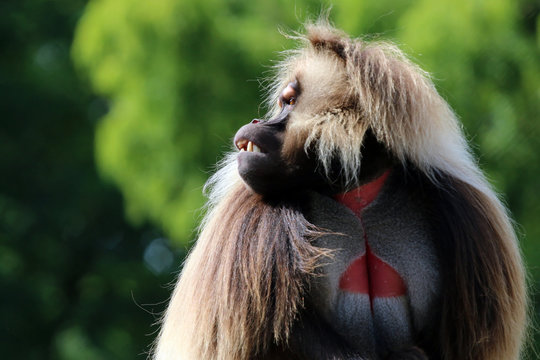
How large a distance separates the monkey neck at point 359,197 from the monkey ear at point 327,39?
523 mm

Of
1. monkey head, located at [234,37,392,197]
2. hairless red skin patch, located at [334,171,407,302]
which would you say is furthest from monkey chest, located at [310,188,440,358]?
monkey head, located at [234,37,392,197]

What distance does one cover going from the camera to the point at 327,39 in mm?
3701

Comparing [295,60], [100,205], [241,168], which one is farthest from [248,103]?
[100,205]

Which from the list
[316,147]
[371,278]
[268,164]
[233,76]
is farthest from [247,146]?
[233,76]

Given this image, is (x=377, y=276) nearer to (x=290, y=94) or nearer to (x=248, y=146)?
(x=248, y=146)

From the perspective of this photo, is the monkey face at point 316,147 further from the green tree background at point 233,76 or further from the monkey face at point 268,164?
the green tree background at point 233,76

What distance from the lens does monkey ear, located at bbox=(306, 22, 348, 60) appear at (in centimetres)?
367

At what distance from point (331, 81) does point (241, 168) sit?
0.51m

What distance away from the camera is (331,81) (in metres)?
3.62

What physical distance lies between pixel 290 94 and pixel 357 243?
69 cm

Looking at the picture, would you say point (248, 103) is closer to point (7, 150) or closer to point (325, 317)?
point (325, 317)

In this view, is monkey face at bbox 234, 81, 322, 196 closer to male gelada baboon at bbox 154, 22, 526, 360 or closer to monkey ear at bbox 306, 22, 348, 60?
male gelada baboon at bbox 154, 22, 526, 360

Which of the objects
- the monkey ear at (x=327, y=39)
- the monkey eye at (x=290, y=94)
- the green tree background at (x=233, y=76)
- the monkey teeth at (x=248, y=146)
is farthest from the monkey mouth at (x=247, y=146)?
the green tree background at (x=233, y=76)

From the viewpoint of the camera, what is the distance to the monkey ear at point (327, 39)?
3668mm
